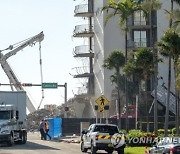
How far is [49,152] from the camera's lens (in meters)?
34.9

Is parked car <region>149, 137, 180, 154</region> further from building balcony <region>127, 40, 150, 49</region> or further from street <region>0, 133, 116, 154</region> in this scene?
building balcony <region>127, 40, 150, 49</region>

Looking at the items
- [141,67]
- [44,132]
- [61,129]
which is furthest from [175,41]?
[61,129]

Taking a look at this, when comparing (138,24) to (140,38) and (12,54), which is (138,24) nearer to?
(140,38)

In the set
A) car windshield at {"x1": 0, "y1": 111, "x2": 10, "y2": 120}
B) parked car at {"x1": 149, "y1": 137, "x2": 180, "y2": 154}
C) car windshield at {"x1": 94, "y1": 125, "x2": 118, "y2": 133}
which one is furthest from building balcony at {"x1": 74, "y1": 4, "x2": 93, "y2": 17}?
parked car at {"x1": 149, "y1": 137, "x2": 180, "y2": 154}

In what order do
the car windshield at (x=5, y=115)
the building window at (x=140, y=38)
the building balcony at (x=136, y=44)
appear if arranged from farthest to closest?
the building window at (x=140, y=38) < the building balcony at (x=136, y=44) < the car windshield at (x=5, y=115)

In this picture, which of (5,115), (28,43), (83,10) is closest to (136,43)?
(83,10)

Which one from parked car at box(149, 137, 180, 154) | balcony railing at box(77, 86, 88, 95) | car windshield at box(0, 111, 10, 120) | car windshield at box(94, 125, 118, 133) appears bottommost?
parked car at box(149, 137, 180, 154)

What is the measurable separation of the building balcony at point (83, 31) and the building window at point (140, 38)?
6369 mm

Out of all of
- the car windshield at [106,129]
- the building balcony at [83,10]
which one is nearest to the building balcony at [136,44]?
the building balcony at [83,10]

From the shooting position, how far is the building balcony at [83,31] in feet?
275

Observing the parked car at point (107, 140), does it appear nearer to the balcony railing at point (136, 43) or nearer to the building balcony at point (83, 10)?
the balcony railing at point (136, 43)

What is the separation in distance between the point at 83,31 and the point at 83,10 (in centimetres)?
304

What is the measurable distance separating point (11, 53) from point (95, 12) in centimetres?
1560

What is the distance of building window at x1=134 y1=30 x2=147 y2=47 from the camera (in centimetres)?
7994
